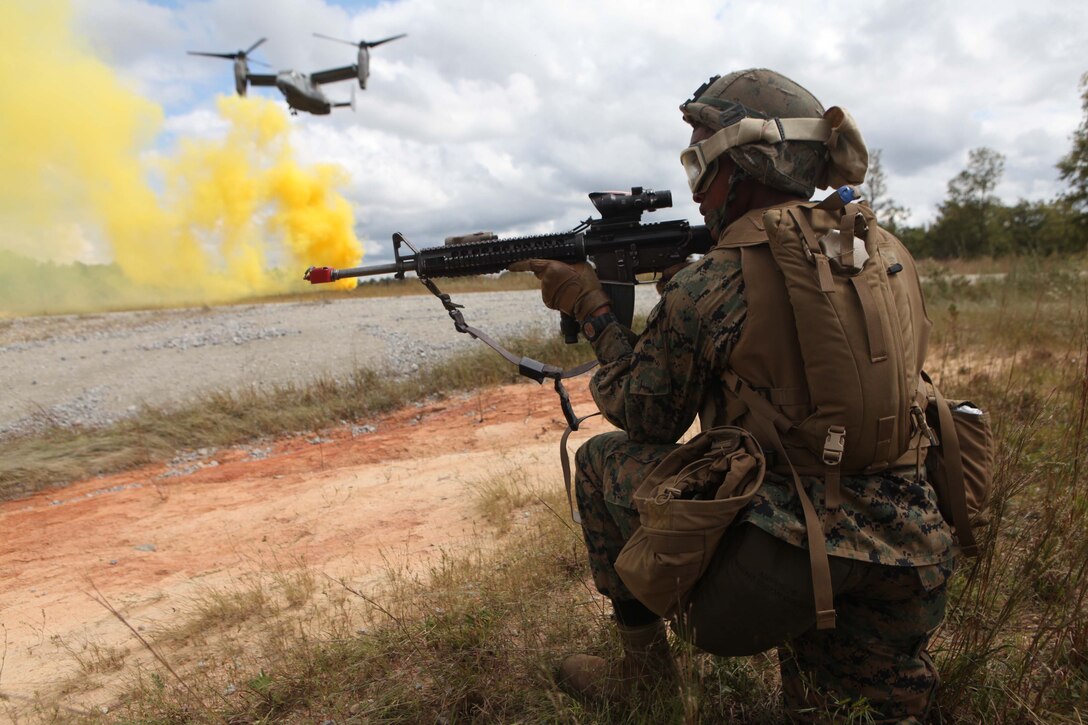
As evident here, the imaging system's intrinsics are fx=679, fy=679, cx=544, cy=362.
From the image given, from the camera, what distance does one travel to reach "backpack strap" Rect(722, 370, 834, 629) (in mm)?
1831

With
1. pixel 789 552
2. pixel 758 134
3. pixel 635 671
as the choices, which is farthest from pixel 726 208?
pixel 635 671

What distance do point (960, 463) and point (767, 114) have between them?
1.32m

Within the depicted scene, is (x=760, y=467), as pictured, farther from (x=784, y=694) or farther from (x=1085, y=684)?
(x=1085, y=684)

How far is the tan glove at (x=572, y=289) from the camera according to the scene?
9.85 feet

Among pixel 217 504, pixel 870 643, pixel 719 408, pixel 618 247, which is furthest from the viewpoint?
pixel 217 504

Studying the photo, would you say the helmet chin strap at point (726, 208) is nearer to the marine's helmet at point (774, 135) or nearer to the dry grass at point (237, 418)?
the marine's helmet at point (774, 135)

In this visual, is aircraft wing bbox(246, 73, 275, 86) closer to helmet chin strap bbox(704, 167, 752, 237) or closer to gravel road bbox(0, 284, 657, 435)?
gravel road bbox(0, 284, 657, 435)

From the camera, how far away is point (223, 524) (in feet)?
18.9

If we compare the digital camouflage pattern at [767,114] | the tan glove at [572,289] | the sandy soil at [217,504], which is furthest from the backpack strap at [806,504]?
the sandy soil at [217,504]

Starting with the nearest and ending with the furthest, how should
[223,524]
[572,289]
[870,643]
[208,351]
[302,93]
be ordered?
[870,643] < [572,289] < [223,524] < [208,351] < [302,93]

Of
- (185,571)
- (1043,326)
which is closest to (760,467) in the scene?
(185,571)

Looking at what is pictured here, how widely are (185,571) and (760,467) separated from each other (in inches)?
176

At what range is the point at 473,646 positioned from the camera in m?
2.84

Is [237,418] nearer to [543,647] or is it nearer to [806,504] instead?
[543,647]
